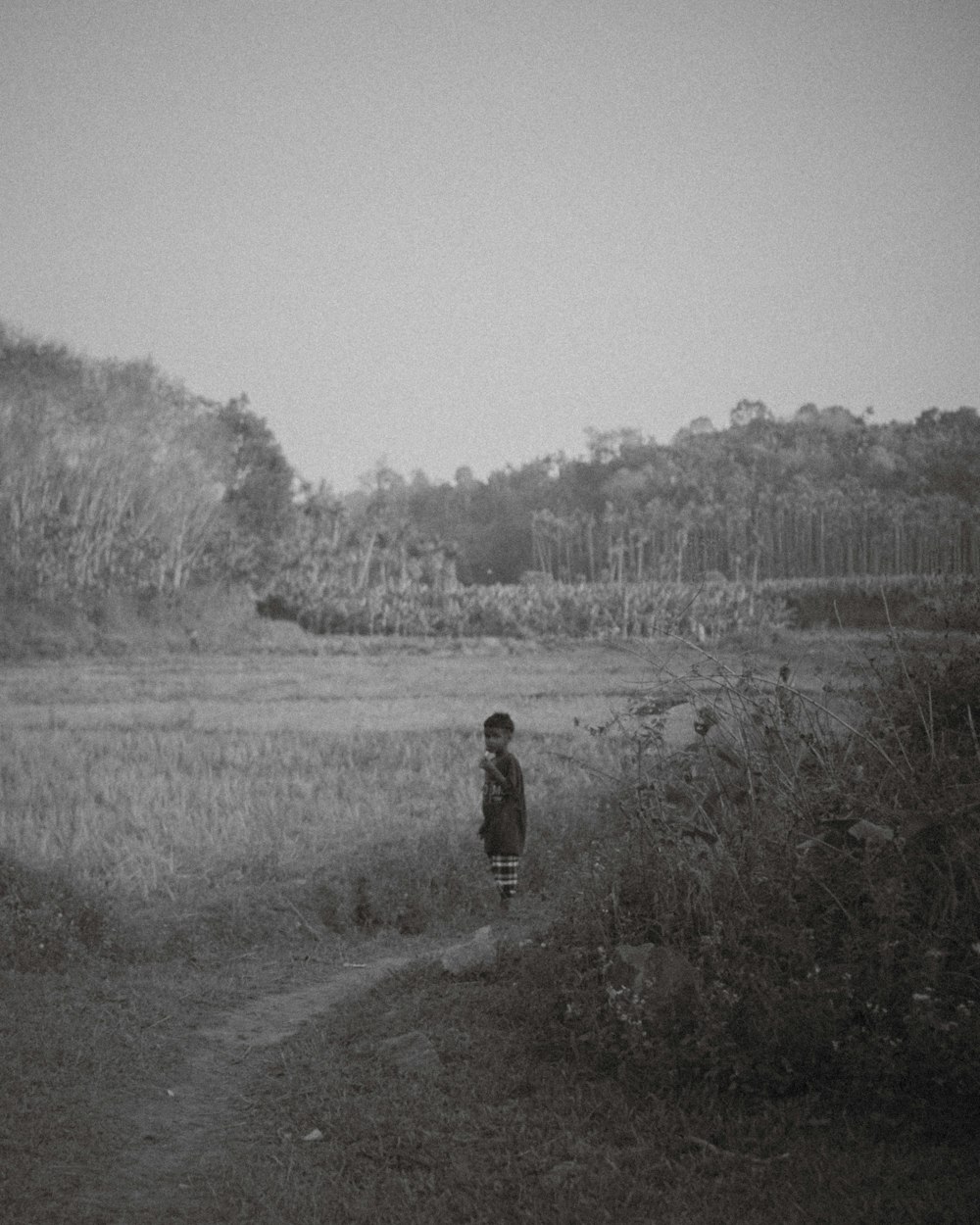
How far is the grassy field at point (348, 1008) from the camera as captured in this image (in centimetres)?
420

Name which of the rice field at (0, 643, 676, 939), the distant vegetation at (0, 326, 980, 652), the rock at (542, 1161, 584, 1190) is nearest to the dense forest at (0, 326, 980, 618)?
the distant vegetation at (0, 326, 980, 652)

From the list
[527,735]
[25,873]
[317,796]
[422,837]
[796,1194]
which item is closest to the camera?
[796,1194]

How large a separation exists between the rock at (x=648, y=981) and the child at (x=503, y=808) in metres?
3.33

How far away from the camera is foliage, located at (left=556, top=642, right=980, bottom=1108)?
4.57 metres

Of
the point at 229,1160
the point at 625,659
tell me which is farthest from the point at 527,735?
the point at 625,659

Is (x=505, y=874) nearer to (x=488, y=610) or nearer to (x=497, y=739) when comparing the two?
(x=497, y=739)

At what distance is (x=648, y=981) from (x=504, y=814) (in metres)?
3.57

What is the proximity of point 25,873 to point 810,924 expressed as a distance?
19.5 feet

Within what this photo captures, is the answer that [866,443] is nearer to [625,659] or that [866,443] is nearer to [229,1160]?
[625,659]

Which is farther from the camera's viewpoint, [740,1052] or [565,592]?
[565,592]

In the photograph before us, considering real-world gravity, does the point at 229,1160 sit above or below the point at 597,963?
below

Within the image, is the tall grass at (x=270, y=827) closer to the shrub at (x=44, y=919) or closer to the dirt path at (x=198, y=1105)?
the shrub at (x=44, y=919)

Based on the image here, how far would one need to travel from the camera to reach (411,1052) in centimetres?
561

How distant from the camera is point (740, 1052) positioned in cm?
479
